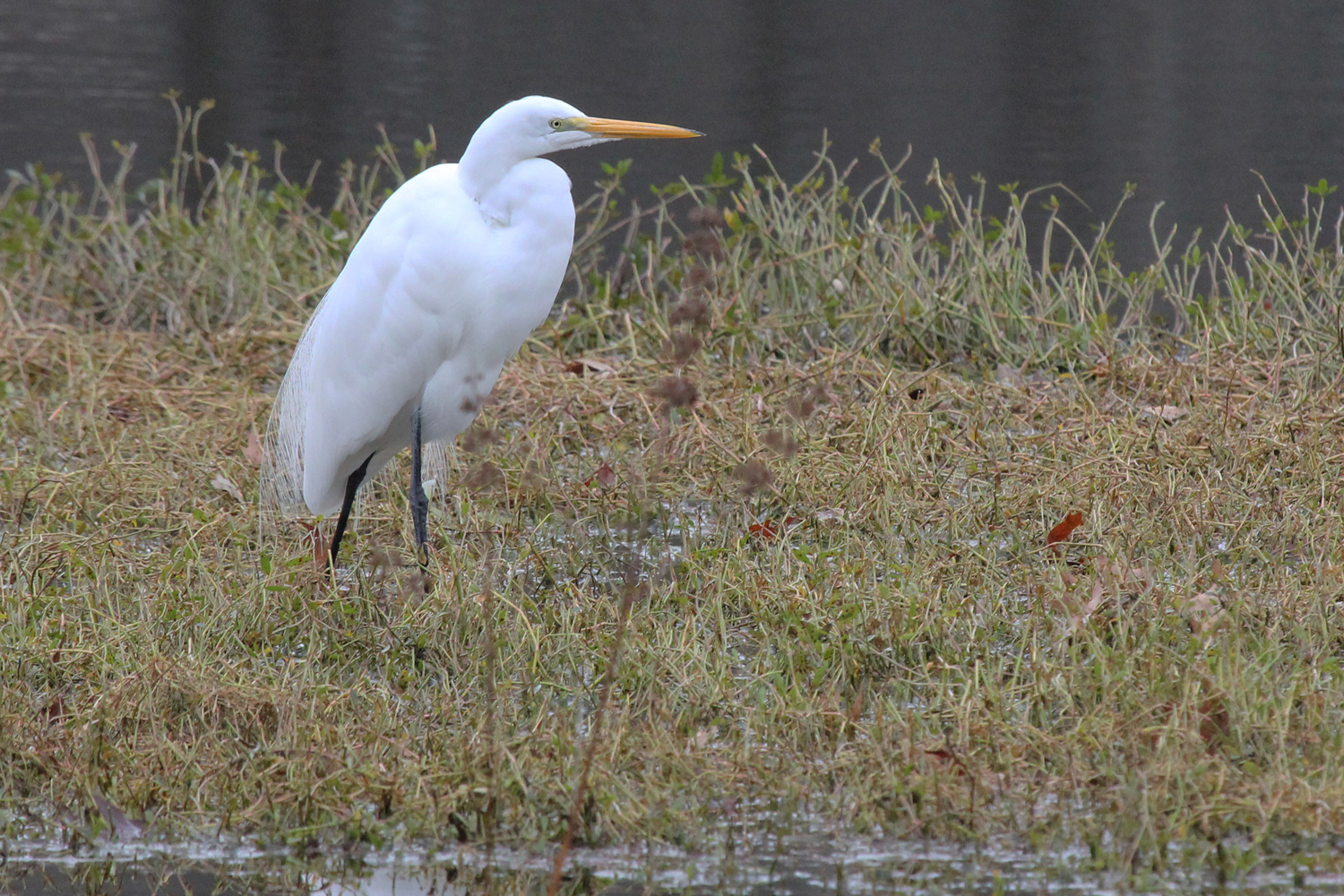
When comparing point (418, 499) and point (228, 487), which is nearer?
point (418, 499)

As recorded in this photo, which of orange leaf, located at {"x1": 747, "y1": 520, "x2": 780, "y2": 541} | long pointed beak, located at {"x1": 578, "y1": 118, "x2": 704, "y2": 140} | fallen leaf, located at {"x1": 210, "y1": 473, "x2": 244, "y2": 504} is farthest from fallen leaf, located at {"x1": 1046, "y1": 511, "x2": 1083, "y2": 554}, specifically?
fallen leaf, located at {"x1": 210, "y1": 473, "x2": 244, "y2": 504}

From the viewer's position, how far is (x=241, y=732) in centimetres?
279

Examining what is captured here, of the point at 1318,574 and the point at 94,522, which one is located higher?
the point at 1318,574

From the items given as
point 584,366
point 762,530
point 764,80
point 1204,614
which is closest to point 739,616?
point 762,530

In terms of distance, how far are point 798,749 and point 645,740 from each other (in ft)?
0.90

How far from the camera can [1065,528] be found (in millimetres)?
3668

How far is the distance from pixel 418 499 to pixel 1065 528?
152 centimetres

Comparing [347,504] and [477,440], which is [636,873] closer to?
[477,440]

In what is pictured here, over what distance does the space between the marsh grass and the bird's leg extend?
0.07m

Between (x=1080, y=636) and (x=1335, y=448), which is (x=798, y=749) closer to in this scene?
(x=1080, y=636)

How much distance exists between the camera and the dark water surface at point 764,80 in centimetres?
984

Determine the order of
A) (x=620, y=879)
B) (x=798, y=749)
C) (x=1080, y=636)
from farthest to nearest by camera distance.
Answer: (x=1080, y=636), (x=798, y=749), (x=620, y=879)

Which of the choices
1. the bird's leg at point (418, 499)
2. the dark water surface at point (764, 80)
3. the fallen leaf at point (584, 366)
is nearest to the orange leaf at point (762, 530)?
the bird's leg at point (418, 499)

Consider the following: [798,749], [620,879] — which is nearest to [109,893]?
[620,879]
